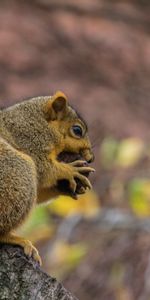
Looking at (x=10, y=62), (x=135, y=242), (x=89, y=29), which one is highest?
(x=89, y=29)

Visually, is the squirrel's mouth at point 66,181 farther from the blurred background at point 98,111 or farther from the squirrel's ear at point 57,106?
the blurred background at point 98,111

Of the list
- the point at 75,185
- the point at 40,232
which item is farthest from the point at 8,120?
the point at 40,232

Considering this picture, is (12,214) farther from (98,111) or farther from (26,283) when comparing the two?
(98,111)

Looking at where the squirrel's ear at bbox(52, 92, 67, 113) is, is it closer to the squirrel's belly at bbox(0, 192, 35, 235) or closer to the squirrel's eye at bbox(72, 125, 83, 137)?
the squirrel's eye at bbox(72, 125, 83, 137)

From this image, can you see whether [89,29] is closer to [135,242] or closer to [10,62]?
[10,62]

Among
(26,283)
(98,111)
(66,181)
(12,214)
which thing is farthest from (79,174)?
(98,111)

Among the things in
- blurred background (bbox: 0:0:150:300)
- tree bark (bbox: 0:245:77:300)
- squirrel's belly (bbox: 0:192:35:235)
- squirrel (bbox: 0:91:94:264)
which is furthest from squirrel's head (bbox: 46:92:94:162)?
blurred background (bbox: 0:0:150:300)
